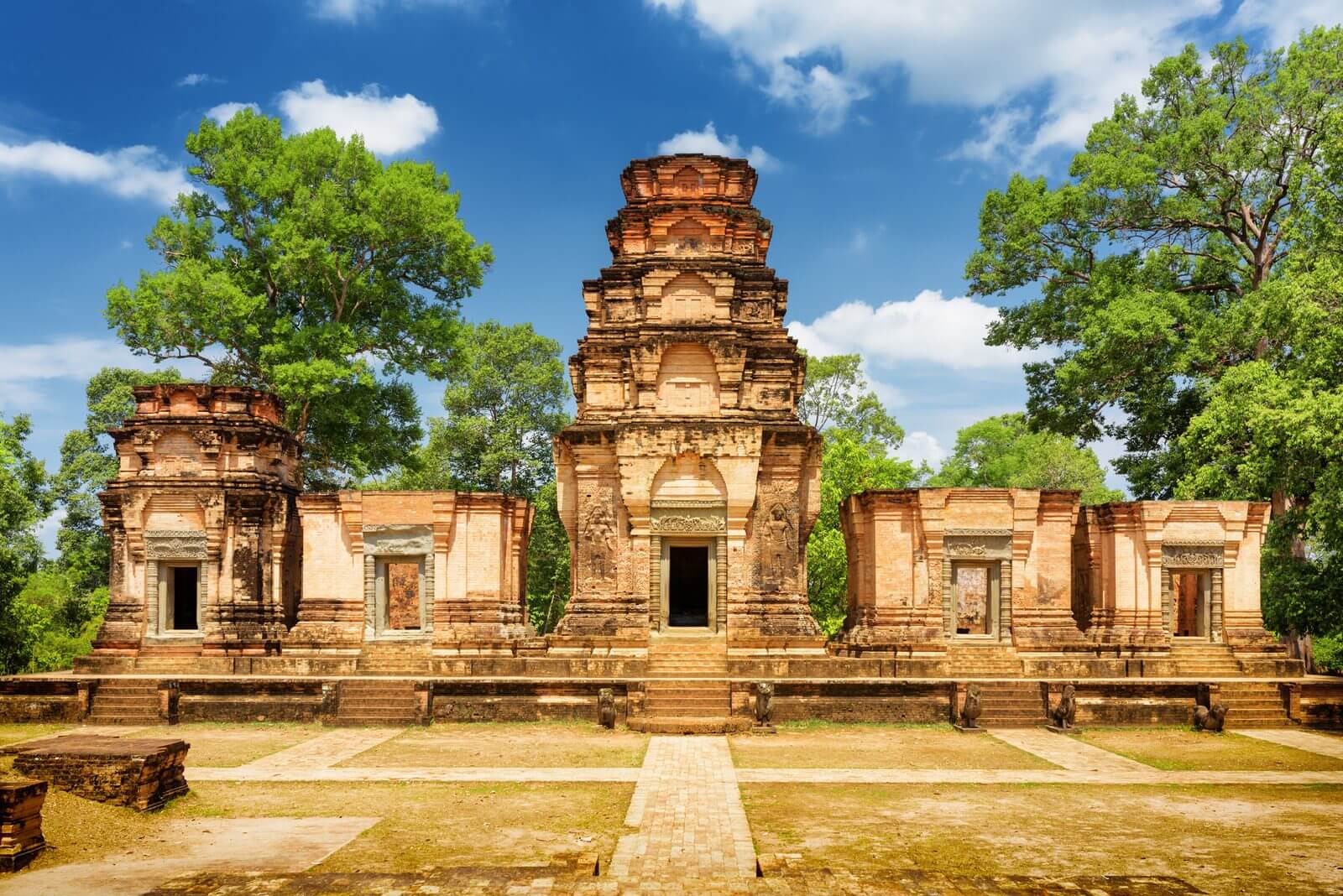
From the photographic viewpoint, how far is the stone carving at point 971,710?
1722 centimetres

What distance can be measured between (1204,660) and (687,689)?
11377 mm

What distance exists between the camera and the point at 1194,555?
21703 millimetres

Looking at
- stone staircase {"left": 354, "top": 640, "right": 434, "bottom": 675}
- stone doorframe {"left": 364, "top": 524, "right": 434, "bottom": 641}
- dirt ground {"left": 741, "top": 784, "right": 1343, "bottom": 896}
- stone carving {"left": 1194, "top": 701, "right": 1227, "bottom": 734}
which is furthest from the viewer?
stone doorframe {"left": 364, "top": 524, "right": 434, "bottom": 641}

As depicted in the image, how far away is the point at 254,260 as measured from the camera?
28.9 m

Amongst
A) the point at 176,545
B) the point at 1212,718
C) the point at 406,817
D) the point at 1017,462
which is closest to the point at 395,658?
the point at 176,545

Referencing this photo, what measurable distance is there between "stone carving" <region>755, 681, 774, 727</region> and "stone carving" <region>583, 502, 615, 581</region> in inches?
197

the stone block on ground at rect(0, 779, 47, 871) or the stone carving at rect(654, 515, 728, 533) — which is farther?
the stone carving at rect(654, 515, 728, 533)

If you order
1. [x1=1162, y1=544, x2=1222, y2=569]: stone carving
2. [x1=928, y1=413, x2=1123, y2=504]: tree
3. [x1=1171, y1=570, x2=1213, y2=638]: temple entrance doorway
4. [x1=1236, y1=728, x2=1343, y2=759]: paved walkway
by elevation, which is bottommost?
[x1=1236, y1=728, x2=1343, y2=759]: paved walkway

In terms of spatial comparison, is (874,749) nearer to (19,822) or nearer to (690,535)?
(690,535)

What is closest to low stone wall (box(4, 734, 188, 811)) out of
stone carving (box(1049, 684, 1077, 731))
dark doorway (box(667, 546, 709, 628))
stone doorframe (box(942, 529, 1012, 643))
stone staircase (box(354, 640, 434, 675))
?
stone staircase (box(354, 640, 434, 675))

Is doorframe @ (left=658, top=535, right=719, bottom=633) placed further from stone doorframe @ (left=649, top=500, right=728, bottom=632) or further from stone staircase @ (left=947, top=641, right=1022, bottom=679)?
stone staircase @ (left=947, top=641, right=1022, bottom=679)

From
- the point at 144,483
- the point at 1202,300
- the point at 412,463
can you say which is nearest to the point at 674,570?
the point at 412,463

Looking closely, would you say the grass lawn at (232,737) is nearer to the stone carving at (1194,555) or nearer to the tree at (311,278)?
the tree at (311,278)

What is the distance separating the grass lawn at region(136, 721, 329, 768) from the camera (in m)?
14.6
